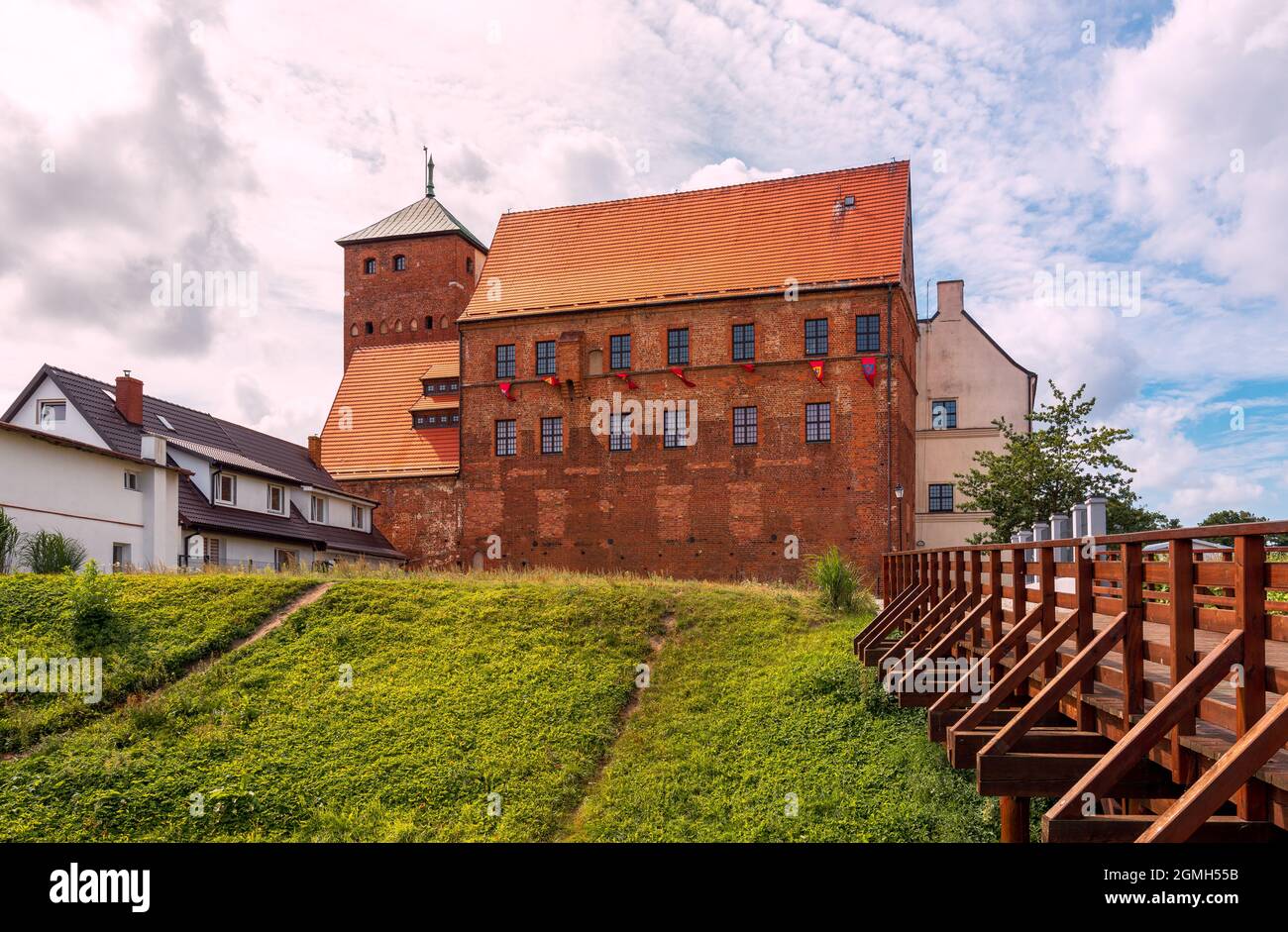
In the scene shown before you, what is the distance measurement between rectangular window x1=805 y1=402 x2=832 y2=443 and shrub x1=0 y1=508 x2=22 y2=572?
2381 centimetres

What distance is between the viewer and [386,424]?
44125 mm

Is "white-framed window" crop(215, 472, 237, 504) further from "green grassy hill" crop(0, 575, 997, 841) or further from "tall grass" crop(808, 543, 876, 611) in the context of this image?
"tall grass" crop(808, 543, 876, 611)

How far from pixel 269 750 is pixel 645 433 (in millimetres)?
24214

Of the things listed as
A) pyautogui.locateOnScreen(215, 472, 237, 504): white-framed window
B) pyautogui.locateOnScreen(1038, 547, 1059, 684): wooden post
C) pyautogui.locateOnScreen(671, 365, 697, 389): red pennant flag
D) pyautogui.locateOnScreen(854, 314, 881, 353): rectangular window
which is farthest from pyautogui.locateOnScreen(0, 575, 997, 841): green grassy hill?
pyautogui.locateOnScreen(671, 365, 697, 389): red pennant flag

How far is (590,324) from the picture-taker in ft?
133

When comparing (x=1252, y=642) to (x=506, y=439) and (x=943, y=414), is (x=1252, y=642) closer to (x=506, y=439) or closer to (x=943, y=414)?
(x=506, y=439)

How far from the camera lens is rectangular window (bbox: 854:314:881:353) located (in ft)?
120

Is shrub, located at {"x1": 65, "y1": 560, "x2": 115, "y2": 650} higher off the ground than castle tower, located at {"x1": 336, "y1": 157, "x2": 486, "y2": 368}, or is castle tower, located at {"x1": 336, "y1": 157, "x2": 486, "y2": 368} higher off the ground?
castle tower, located at {"x1": 336, "y1": 157, "x2": 486, "y2": 368}

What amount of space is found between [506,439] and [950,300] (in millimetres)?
18297
